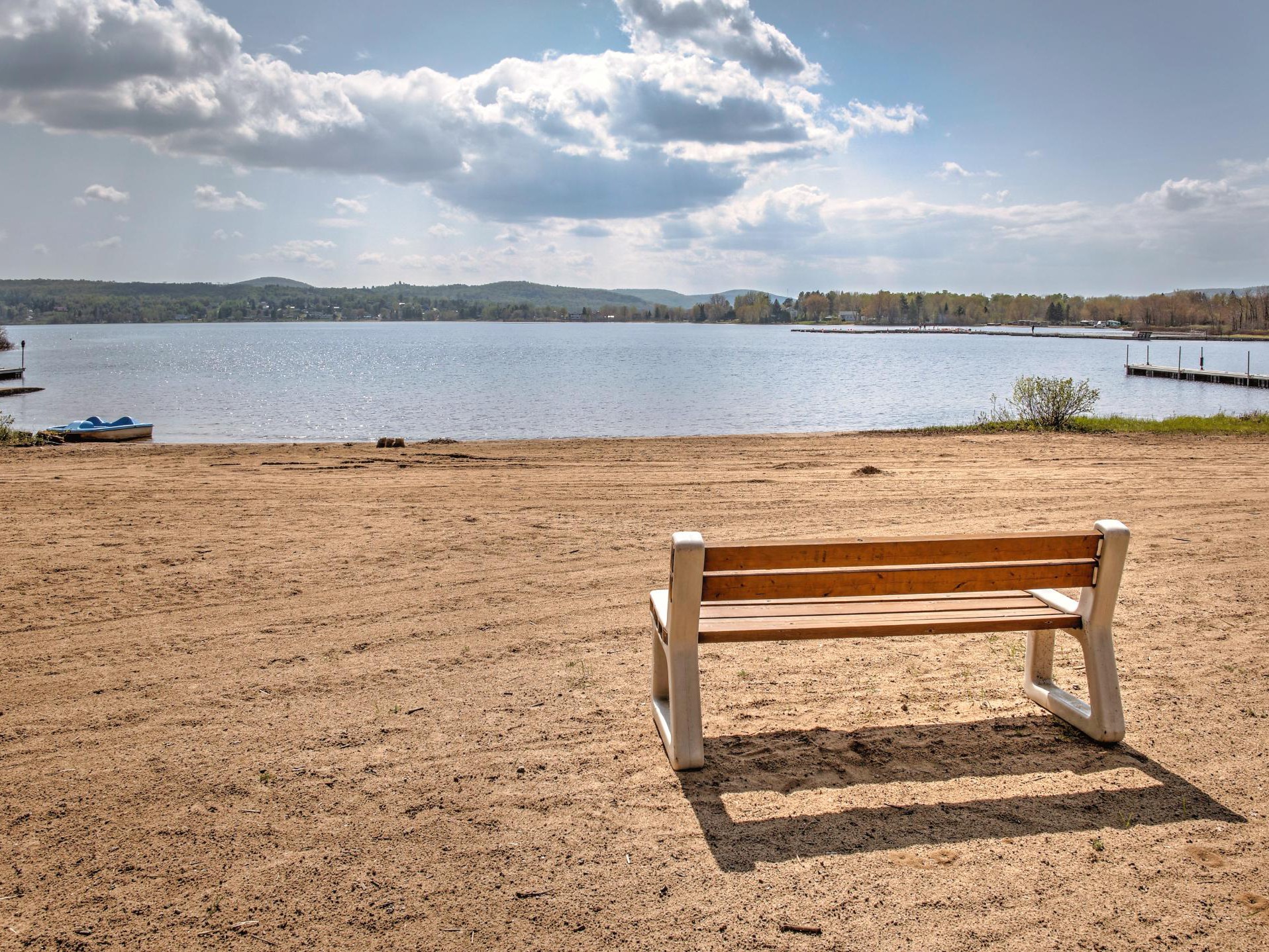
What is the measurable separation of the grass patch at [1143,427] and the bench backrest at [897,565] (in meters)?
16.4

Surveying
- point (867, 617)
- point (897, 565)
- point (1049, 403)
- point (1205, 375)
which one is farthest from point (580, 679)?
point (1205, 375)

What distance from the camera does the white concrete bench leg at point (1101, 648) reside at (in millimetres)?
4207

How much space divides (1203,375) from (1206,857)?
200 feet

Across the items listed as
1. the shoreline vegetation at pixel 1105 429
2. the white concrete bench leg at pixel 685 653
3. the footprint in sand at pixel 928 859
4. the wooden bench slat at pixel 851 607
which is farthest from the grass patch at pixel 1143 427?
the footprint in sand at pixel 928 859

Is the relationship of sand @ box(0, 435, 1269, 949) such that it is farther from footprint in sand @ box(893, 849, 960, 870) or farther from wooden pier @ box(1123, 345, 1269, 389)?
wooden pier @ box(1123, 345, 1269, 389)

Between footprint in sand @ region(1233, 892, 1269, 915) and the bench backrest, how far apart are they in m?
1.44

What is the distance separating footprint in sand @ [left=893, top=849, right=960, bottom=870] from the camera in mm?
3342

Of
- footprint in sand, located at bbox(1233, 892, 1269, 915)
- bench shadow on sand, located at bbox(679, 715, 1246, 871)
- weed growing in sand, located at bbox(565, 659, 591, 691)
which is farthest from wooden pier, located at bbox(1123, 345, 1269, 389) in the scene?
footprint in sand, located at bbox(1233, 892, 1269, 915)

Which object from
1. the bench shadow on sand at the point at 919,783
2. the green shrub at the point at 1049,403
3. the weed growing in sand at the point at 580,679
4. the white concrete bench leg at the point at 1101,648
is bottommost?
the bench shadow on sand at the point at 919,783

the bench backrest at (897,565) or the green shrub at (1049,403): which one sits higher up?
the green shrub at (1049,403)

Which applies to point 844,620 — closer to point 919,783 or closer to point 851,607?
point 851,607

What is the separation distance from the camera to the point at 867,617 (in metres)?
4.14

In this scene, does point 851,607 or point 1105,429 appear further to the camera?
point 1105,429

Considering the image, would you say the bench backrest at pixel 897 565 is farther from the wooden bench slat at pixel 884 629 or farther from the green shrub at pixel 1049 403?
the green shrub at pixel 1049 403
